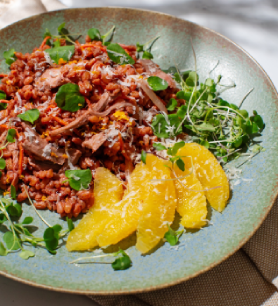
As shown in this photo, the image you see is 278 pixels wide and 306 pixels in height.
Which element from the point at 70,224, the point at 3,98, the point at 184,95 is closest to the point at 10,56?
the point at 3,98

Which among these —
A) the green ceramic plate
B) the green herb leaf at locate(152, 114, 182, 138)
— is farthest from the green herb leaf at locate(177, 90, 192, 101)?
the green ceramic plate

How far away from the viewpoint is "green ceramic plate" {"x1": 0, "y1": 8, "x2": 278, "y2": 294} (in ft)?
8.38

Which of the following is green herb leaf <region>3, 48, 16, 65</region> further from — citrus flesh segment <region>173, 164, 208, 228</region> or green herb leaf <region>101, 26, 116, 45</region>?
citrus flesh segment <region>173, 164, 208, 228</region>

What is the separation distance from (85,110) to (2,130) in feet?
3.19

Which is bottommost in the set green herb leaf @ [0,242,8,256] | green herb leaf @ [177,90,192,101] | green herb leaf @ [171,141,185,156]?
green herb leaf @ [0,242,8,256]

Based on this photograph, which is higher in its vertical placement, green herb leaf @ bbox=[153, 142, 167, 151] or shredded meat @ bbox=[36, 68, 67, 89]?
shredded meat @ bbox=[36, 68, 67, 89]

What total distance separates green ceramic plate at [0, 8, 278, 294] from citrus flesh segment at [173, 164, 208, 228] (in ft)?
0.40

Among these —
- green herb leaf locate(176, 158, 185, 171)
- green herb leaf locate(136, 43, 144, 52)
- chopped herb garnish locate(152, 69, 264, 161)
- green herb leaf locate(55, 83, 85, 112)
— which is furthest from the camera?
green herb leaf locate(136, 43, 144, 52)

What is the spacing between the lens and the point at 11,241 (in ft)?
8.96

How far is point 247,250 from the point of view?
10.2 ft

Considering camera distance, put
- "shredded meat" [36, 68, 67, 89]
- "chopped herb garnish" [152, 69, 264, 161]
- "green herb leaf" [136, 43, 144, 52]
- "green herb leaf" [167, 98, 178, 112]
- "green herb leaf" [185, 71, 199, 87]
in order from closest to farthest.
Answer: "shredded meat" [36, 68, 67, 89], "chopped herb garnish" [152, 69, 264, 161], "green herb leaf" [167, 98, 178, 112], "green herb leaf" [185, 71, 199, 87], "green herb leaf" [136, 43, 144, 52]

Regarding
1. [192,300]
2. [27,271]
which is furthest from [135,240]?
[27,271]

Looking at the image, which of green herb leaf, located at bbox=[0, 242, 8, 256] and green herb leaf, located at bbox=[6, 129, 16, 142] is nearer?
green herb leaf, located at bbox=[0, 242, 8, 256]

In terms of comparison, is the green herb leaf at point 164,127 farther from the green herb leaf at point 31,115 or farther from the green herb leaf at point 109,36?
the green herb leaf at point 109,36
